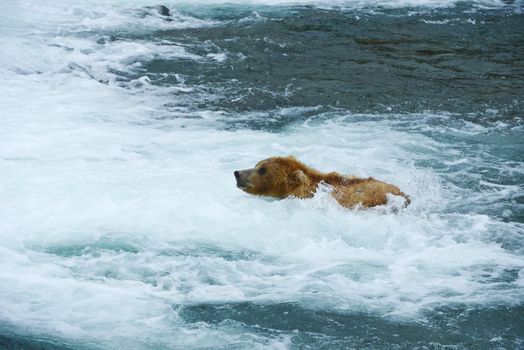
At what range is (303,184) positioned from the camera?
25.9ft

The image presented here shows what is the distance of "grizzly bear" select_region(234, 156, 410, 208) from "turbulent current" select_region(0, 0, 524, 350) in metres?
0.12

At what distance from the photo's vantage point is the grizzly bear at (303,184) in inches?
301

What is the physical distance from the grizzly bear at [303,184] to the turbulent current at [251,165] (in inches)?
4.6

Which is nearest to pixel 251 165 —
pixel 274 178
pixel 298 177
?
pixel 274 178

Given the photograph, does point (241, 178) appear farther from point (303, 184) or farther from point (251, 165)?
point (251, 165)

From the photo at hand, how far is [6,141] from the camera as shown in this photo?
917 cm

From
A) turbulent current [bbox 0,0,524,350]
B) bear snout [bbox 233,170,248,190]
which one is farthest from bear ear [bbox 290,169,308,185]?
bear snout [bbox 233,170,248,190]

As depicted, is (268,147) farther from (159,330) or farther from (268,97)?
(159,330)

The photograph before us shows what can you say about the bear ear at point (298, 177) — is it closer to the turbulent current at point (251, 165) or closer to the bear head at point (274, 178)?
the bear head at point (274, 178)

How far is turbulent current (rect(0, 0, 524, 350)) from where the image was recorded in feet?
19.5

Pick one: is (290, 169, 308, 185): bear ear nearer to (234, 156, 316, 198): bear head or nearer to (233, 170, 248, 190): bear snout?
(234, 156, 316, 198): bear head

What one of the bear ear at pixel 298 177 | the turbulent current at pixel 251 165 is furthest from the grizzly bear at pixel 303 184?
the turbulent current at pixel 251 165

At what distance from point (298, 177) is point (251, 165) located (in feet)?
3.74

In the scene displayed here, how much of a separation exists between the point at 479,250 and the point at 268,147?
3.29 m
